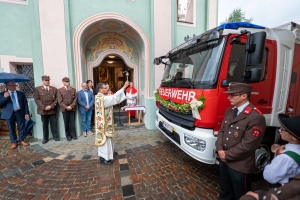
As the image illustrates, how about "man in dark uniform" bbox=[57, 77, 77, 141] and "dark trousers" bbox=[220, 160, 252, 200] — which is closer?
"dark trousers" bbox=[220, 160, 252, 200]

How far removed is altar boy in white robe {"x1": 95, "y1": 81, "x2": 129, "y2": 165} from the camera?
3.04 m

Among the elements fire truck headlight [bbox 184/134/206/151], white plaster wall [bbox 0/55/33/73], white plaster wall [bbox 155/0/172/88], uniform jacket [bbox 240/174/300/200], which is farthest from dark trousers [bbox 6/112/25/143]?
uniform jacket [bbox 240/174/300/200]

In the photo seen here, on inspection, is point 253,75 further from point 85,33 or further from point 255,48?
point 85,33

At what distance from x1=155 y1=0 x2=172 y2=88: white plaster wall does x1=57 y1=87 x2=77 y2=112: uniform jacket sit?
3.01 meters

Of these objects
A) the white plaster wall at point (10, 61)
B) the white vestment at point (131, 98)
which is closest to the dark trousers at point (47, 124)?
the white plaster wall at point (10, 61)

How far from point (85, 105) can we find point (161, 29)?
4.02m

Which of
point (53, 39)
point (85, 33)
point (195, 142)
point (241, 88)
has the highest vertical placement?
Result: point (85, 33)

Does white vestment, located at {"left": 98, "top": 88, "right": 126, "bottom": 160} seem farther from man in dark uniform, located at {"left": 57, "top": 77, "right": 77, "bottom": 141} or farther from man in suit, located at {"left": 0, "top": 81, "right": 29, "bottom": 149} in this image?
man in suit, located at {"left": 0, "top": 81, "right": 29, "bottom": 149}

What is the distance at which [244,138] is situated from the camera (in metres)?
1.65

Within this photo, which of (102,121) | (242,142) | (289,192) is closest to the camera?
(289,192)

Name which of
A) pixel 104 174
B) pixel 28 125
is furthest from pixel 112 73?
pixel 104 174

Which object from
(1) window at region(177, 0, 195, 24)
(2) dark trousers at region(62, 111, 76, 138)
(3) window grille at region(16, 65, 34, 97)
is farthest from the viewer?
(1) window at region(177, 0, 195, 24)

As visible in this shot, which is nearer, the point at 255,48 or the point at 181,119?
the point at 255,48

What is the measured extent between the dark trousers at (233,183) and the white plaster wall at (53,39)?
5.10 m
